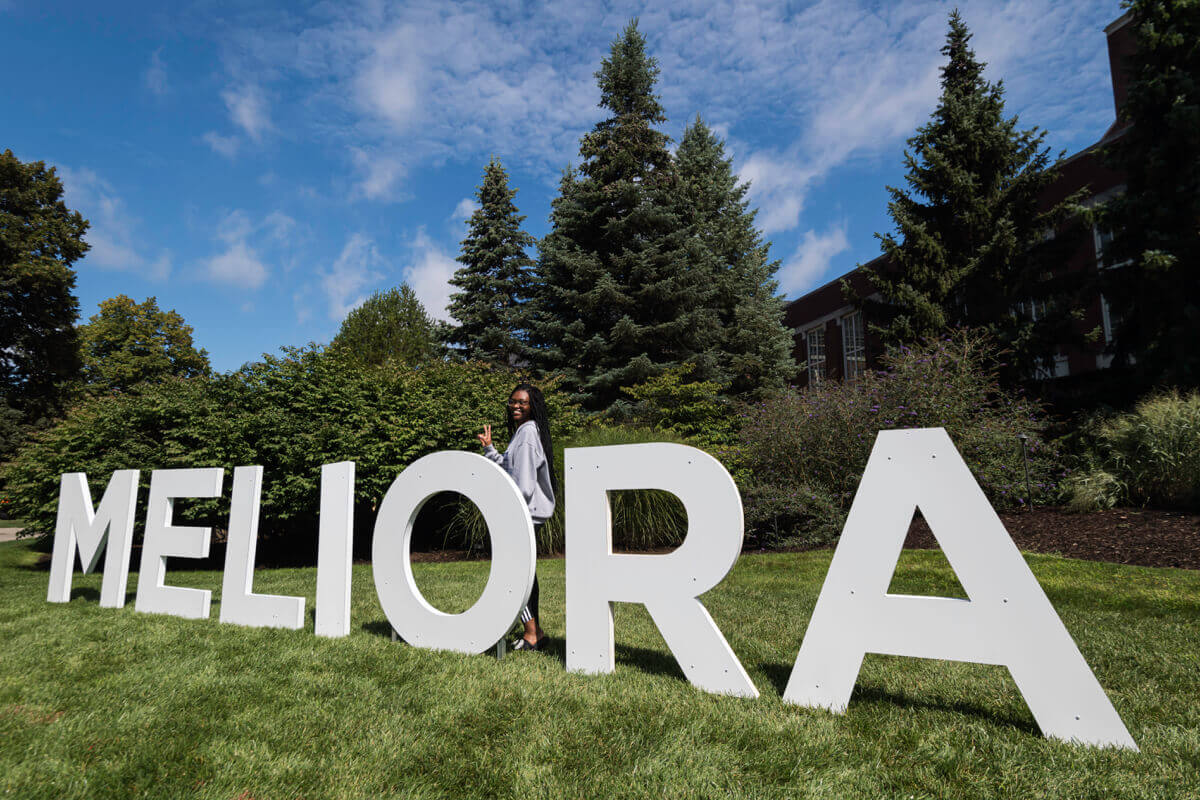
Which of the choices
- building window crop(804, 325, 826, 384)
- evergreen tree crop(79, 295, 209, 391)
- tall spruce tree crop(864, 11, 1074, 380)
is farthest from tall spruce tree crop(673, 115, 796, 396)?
evergreen tree crop(79, 295, 209, 391)

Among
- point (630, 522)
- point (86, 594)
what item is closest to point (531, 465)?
point (630, 522)

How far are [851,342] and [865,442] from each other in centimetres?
1644

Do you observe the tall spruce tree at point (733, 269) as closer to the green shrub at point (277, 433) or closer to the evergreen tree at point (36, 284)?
the green shrub at point (277, 433)

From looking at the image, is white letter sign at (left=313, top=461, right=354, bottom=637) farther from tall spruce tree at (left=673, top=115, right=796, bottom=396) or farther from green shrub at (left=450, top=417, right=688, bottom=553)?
tall spruce tree at (left=673, top=115, right=796, bottom=396)

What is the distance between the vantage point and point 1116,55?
723 inches

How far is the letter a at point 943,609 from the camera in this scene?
235cm

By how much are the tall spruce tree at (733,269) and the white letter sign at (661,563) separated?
14.9 metres

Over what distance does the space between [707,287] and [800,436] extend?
965 centimetres

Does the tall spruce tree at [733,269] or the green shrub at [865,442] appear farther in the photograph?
the tall spruce tree at [733,269]

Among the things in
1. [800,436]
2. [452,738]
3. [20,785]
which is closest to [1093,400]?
[800,436]

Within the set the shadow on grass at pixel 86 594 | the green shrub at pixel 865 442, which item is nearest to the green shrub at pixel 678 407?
the green shrub at pixel 865 442

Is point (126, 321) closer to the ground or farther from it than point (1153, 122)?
farther from it

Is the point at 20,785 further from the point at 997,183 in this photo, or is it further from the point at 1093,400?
the point at 997,183

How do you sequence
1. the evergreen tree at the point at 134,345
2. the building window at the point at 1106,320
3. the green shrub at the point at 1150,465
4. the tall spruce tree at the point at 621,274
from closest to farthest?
the green shrub at the point at 1150,465 → the building window at the point at 1106,320 → the tall spruce tree at the point at 621,274 → the evergreen tree at the point at 134,345
